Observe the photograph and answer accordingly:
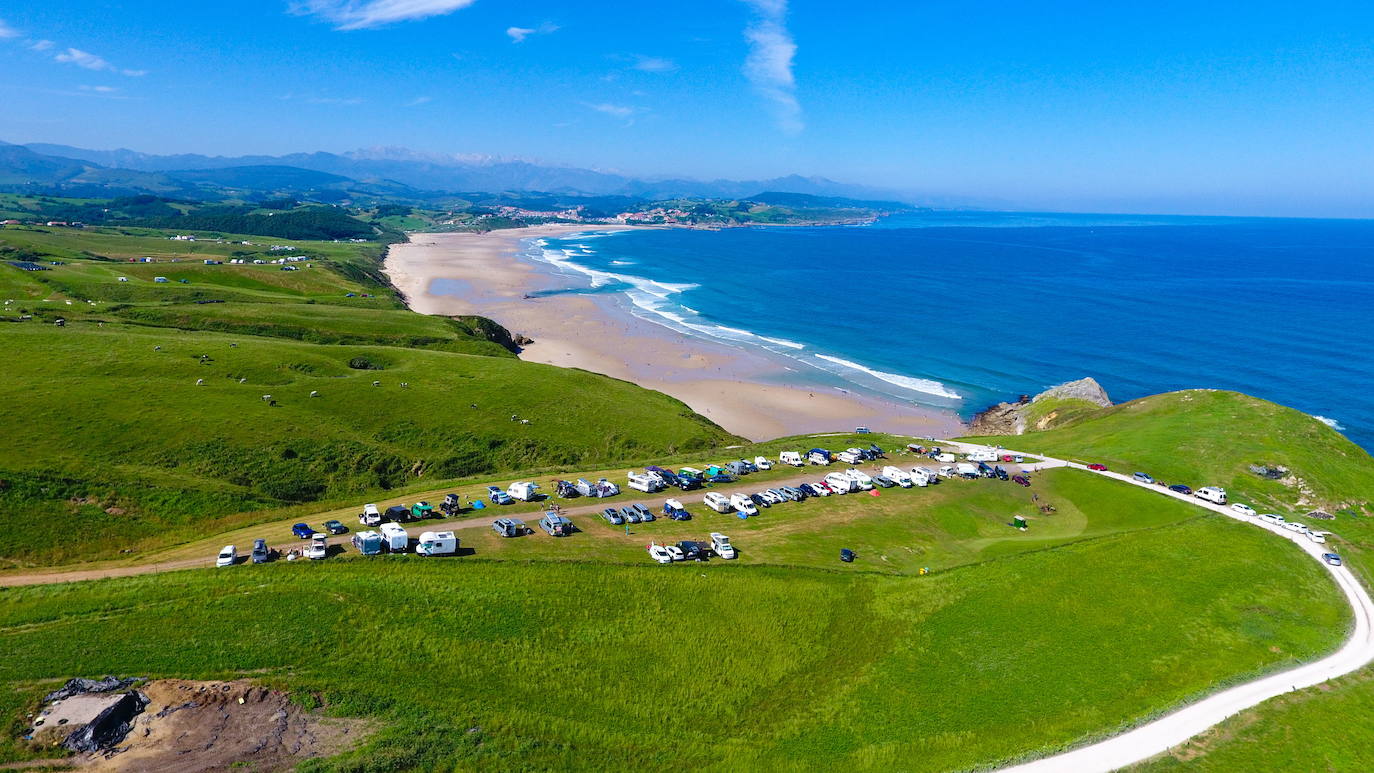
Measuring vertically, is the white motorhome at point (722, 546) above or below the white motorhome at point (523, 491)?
below

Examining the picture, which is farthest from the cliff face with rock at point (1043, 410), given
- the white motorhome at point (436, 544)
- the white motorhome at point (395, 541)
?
the white motorhome at point (395, 541)

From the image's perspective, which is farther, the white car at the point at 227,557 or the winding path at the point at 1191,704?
the white car at the point at 227,557

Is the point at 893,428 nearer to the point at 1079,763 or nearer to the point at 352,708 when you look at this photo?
the point at 1079,763

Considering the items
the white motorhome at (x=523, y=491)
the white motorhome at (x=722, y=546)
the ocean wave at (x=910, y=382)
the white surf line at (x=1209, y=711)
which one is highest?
the white motorhome at (x=523, y=491)

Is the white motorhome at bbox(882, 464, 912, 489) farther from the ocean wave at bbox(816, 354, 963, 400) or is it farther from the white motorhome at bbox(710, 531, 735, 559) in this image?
the ocean wave at bbox(816, 354, 963, 400)

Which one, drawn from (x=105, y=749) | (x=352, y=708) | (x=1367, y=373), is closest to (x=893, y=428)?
(x=352, y=708)

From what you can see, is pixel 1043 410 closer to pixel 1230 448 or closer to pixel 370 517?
pixel 1230 448

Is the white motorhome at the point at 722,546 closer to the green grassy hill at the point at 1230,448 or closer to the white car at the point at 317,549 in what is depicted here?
the white car at the point at 317,549
